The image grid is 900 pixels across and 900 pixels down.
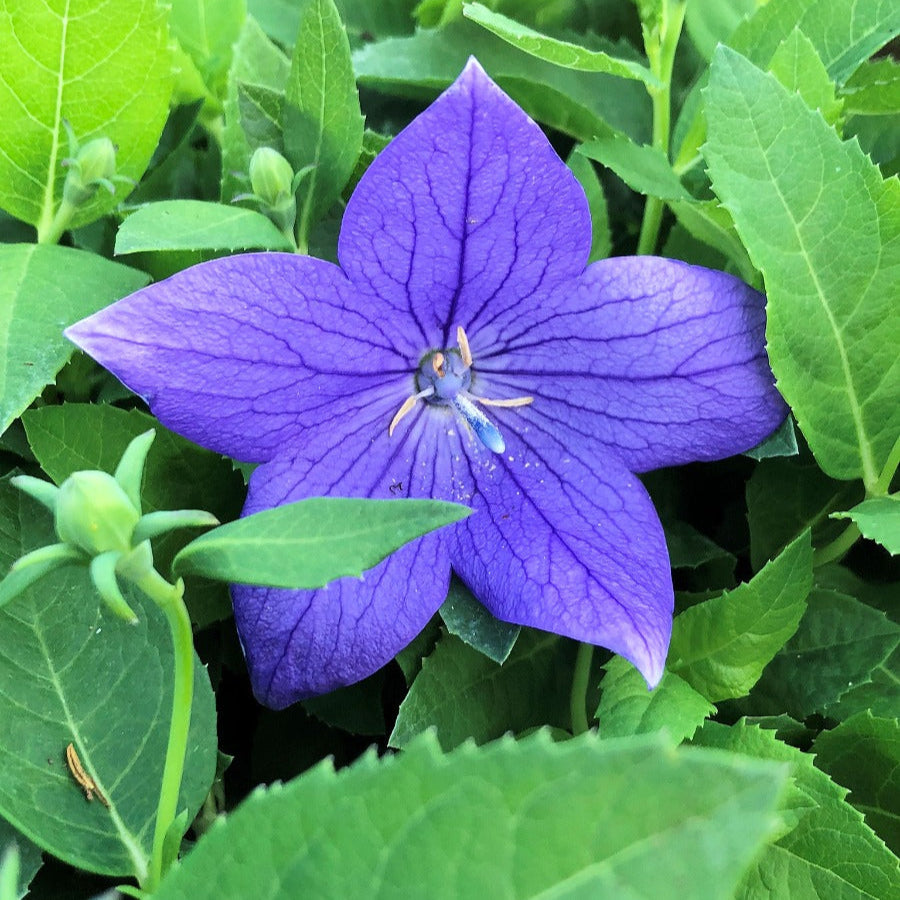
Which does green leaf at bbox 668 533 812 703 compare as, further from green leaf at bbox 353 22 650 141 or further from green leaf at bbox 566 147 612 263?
green leaf at bbox 353 22 650 141

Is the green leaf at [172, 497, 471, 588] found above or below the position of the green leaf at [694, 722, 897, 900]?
above

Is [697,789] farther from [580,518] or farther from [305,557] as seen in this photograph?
[580,518]

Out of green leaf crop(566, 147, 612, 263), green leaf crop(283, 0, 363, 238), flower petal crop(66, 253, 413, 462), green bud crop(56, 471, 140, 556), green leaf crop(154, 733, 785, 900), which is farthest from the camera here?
green leaf crop(566, 147, 612, 263)

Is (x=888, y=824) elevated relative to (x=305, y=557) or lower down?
lower down

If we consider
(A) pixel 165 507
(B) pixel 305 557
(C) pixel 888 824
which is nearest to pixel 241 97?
(A) pixel 165 507

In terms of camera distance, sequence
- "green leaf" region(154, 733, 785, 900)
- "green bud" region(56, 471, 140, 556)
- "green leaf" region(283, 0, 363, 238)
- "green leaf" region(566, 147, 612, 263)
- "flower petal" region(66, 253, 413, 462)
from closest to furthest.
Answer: "green leaf" region(154, 733, 785, 900) → "green bud" region(56, 471, 140, 556) → "flower petal" region(66, 253, 413, 462) → "green leaf" region(283, 0, 363, 238) → "green leaf" region(566, 147, 612, 263)

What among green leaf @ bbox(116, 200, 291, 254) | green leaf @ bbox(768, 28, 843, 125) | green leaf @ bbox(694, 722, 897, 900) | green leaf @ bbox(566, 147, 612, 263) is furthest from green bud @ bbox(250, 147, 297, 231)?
green leaf @ bbox(694, 722, 897, 900)

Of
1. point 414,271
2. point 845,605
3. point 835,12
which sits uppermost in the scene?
point 835,12
